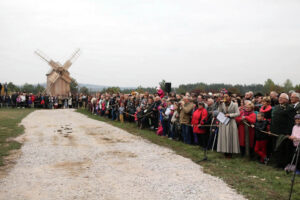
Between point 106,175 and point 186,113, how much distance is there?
5.21 metres

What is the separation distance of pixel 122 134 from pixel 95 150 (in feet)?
11.4

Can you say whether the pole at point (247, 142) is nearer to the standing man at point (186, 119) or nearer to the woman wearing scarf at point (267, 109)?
the woman wearing scarf at point (267, 109)

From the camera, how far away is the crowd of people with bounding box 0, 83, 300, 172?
7.00 meters

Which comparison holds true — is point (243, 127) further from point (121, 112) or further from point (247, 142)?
point (121, 112)

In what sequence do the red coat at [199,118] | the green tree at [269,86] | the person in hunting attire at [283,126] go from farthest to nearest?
1. the green tree at [269,86]
2. the red coat at [199,118]
3. the person in hunting attire at [283,126]

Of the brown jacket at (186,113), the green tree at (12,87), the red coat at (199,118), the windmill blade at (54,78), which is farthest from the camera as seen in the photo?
the green tree at (12,87)

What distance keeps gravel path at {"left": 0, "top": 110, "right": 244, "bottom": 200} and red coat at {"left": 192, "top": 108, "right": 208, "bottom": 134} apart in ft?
4.39

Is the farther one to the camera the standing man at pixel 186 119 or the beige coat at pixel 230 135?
the standing man at pixel 186 119

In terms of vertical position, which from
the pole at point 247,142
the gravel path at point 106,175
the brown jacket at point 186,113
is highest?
the brown jacket at point 186,113

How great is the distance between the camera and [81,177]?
608cm

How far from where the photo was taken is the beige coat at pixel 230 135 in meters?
7.91

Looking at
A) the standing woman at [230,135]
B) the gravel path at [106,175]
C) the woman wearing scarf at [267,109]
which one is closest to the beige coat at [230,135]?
the standing woman at [230,135]

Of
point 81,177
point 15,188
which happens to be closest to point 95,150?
point 81,177

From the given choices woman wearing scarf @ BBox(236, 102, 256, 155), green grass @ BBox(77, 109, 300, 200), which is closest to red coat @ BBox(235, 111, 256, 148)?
woman wearing scarf @ BBox(236, 102, 256, 155)
